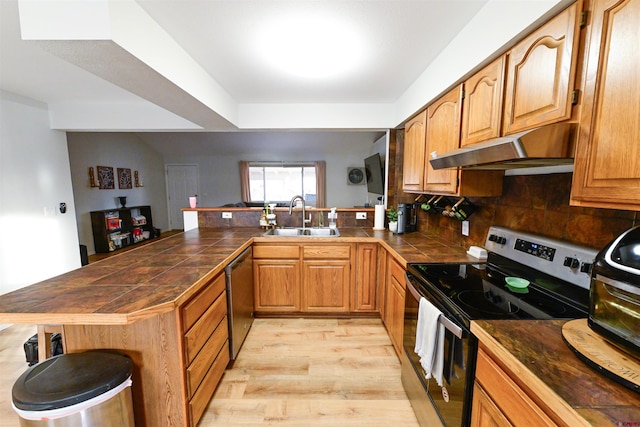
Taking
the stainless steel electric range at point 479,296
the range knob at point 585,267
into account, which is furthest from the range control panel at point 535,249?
the range knob at point 585,267

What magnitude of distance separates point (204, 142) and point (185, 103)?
4733mm

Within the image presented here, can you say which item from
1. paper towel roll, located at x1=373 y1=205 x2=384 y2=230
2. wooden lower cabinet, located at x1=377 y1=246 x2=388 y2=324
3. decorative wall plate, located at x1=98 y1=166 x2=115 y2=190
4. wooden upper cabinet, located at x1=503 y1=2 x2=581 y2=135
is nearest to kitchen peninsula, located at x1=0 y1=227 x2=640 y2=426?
wooden lower cabinet, located at x1=377 y1=246 x2=388 y2=324

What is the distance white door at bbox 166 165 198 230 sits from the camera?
731 centimetres

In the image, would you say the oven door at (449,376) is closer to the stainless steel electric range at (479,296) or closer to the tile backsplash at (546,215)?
the stainless steel electric range at (479,296)

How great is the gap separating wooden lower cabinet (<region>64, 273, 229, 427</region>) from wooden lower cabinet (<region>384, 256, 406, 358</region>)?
1.36 meters

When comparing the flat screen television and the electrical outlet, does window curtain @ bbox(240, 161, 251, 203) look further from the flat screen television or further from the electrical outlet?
the electrical outlet

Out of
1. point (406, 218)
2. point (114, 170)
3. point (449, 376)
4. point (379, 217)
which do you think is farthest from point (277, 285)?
point (114, 170)

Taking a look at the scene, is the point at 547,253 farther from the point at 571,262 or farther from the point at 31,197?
the point at 31,197

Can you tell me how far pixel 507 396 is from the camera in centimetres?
78

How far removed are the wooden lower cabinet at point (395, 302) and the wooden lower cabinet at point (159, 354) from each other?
1357 millimetres

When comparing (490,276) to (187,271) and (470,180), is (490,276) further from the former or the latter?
(187,271)

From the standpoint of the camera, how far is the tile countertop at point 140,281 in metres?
1.04

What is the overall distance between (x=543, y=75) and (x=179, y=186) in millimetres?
8091

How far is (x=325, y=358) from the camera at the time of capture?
2.04 metres
